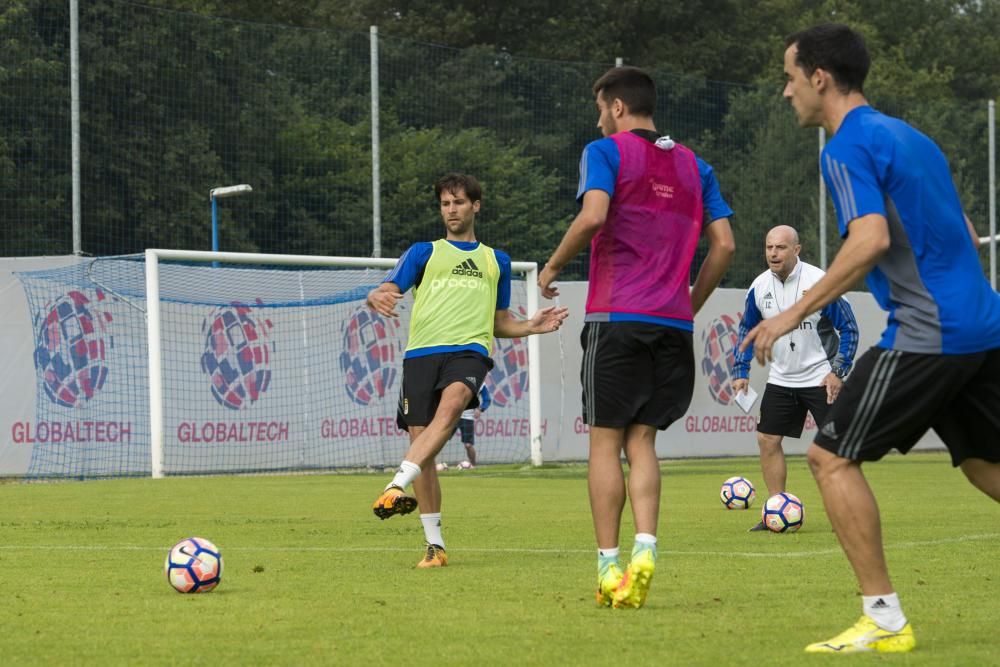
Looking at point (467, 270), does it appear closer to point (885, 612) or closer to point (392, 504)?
point (392, 504)

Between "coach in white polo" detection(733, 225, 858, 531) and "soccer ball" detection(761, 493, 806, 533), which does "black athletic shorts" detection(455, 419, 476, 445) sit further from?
"soccer ball" detection(761, 493, 806, 533)

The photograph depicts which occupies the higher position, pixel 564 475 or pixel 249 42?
pixel 249 42

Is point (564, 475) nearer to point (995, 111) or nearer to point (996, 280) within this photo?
point (996, 280)

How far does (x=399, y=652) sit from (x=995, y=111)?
2846cm

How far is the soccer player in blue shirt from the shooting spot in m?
5.28

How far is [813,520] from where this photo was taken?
11883 mm

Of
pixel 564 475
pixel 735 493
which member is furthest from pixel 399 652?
pixel 564 475

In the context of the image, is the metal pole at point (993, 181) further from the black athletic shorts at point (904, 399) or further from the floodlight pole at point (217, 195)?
the black athletic shorts at point (904, 399)

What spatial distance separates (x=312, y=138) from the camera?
2612cm

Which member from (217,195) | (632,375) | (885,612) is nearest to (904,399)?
(885,612)

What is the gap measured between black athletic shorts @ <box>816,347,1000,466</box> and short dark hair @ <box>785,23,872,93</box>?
36.0 inches

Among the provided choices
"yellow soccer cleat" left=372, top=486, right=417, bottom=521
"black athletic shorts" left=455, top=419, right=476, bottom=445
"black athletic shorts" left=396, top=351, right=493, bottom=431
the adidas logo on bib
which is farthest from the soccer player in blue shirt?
"black athletic shorts" left=455, top=419, right=476, bottom=445

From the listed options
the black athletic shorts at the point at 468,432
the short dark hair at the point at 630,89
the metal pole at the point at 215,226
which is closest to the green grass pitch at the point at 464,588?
the short dark hair at the point at 630,89

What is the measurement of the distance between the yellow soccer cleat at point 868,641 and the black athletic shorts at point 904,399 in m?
0.55
